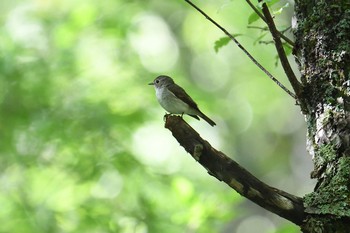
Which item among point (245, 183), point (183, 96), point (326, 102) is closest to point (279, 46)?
point (326, 102)

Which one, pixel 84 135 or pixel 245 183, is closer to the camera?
pixel 245 183

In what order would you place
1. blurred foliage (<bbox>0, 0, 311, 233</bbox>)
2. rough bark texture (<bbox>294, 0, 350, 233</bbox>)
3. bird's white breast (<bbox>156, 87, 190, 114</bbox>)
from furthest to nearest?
blurred foliage (<bbox>0, 0, 311, 233</bbox>) → bird's white breast (<bbox>156, 87, 190, 114</bbox>) → rough bark texture (<bbox>294, 0, 350, 233</bbox>)

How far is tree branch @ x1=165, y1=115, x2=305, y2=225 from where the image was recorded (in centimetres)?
241

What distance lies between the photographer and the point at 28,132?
5773 millimetres

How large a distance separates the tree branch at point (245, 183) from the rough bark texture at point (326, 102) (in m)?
0.06

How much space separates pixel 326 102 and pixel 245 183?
0.56m

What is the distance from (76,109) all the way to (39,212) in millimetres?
1097

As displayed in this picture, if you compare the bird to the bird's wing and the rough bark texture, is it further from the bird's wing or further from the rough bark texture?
the rough bark texture

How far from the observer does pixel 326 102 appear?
262 centimetres

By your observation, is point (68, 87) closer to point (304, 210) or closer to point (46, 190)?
point (46, 190)

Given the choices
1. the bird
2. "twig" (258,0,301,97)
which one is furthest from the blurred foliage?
"twig" (258,0,301,97)

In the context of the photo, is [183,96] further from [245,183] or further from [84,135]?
[245,183]

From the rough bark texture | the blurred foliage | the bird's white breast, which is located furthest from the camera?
the blurred foliage

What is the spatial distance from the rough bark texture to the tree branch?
62 millimetres
